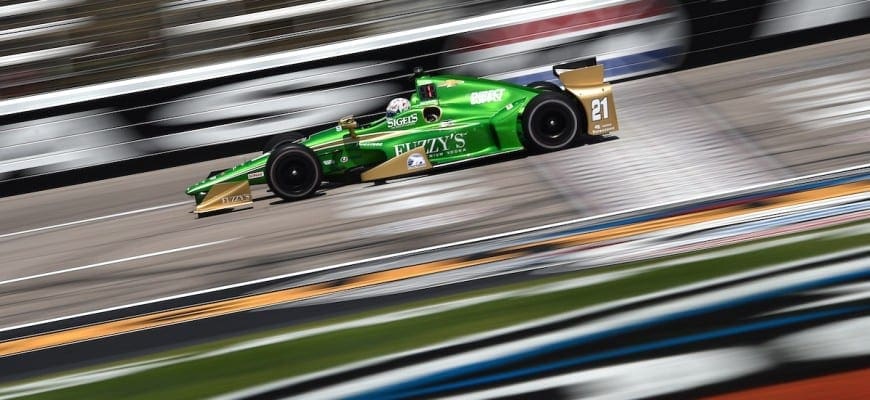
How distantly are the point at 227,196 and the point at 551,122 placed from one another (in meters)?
3.01

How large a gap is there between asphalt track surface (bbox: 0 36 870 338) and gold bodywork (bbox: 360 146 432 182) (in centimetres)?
14

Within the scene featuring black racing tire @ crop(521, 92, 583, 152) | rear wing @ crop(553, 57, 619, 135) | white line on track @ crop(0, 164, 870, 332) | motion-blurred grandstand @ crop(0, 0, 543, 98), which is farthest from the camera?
motion-blurred grandstand @ crop(0, 0, 543, 98)

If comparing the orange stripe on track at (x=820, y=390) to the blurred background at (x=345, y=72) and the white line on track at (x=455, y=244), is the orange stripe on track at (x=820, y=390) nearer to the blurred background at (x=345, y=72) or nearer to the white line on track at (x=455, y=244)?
the white line on track at (x=455, y=244)

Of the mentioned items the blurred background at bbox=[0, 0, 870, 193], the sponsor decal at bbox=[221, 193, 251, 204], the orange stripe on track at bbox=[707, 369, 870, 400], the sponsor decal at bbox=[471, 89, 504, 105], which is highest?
the blurred background at bbox=[0, 0, 870, 193]

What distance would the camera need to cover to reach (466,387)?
4379 mm

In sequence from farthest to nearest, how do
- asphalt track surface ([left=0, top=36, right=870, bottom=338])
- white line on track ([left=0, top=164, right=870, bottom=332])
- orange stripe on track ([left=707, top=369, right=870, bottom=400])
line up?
asphalt track surface ([left=0, top=36, right=870, bottom=338]) → white line on track ([left=0, top=164, right=870, bottom=332]) → orange stripe on track ([left=707, top=369, right=870, bottom=400])

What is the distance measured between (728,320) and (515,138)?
5.02 m

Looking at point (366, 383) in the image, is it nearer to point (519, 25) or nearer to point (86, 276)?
point (86, 276)

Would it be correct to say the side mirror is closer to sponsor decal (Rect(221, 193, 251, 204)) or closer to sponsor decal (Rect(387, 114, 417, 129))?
sponsor decal (Rect(387, 114, 417, 129))

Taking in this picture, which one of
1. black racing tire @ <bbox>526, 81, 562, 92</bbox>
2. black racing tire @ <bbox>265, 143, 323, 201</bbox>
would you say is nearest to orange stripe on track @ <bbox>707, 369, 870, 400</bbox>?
black racing tire @ <bbox>265, 143, 323, 201</bbox>

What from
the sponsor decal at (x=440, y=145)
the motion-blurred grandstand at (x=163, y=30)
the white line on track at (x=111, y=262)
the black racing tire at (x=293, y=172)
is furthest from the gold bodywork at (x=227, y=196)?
the motion-blurred grandstand at (x=163, y=30)

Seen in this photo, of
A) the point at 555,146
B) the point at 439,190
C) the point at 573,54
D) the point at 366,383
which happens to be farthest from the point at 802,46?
the point at 366,383

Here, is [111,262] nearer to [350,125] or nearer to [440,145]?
[350,125]

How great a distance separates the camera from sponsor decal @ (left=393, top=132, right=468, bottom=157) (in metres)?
9.35
